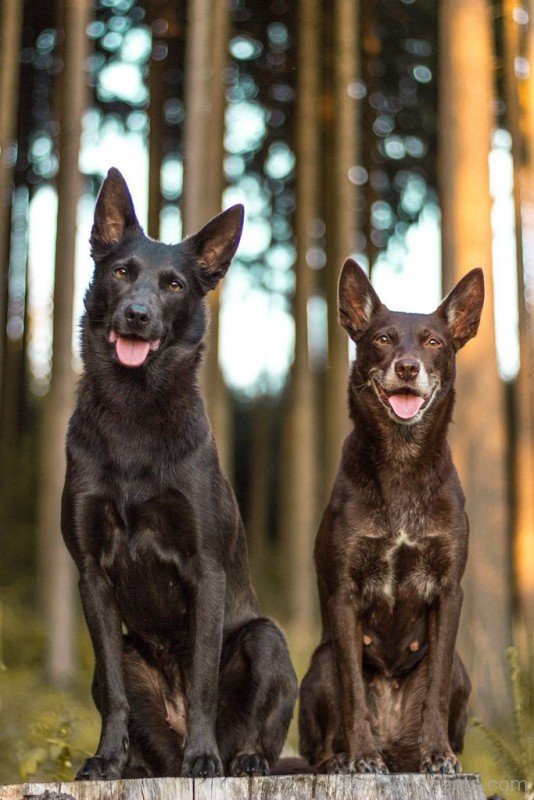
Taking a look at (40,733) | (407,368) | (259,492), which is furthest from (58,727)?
(259,492)

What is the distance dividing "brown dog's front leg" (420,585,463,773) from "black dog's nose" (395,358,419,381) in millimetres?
900

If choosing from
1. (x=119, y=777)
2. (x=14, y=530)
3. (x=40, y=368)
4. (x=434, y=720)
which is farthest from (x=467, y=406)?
(x=40, y=368)

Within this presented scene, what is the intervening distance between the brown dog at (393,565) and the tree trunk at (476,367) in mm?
4854

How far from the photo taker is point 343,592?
4.59 metres

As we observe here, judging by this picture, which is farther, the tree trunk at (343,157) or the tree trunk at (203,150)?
the tree trunk at (343,157)

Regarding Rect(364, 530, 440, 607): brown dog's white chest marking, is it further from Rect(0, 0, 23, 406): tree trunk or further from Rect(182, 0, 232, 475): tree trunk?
Rect(0, 0, 23, 406): tree trunk

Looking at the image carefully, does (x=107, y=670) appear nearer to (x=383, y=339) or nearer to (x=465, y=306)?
(x=383, y=339)

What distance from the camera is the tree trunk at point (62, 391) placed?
1113cm

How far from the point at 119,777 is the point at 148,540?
0.85 meters

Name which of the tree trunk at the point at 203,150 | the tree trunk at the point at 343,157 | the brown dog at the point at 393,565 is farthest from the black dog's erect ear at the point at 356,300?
the tree trunk at the point at 343,157

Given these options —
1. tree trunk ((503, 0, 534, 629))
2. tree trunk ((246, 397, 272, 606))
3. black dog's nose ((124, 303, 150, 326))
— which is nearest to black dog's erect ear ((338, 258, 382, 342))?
black dog's nose ((124, 303, 150, 326))

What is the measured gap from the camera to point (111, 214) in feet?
15.4

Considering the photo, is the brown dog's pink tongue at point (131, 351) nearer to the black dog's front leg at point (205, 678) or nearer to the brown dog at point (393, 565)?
the black dog's front leg at point (205, 678)

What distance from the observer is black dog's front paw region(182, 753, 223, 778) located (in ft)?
12.7
